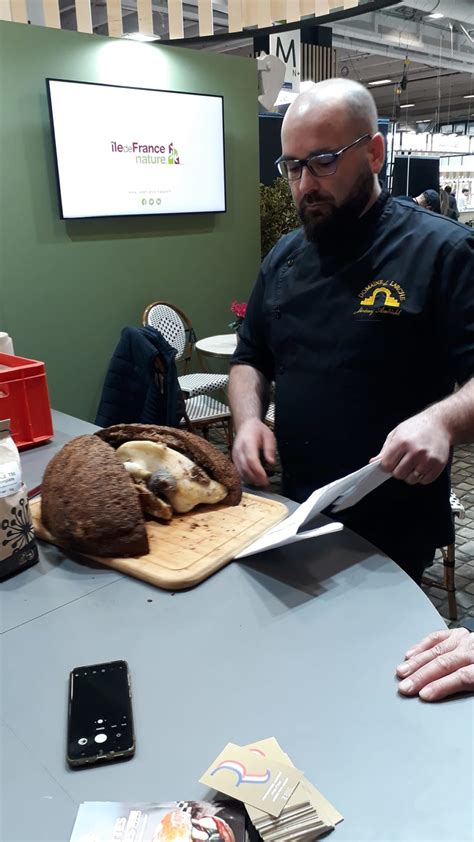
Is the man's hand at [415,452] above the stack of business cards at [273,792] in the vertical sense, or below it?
above

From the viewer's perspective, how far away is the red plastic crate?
5.75ft

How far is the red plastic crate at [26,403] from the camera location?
175cm

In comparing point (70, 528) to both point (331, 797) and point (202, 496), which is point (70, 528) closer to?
point (202, 496)

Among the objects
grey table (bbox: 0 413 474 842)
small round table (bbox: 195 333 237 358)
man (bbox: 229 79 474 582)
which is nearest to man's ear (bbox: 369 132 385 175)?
man (bbox: 229 79 474 582)

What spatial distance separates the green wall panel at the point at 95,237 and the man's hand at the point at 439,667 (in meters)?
3.33

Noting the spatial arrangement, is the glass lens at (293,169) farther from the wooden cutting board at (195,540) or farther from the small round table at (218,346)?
the small round table at (218,346)

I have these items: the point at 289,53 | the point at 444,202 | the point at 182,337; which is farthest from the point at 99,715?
the point at 289,53

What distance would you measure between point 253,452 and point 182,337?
120 inches

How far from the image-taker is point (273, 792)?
25.9 inches

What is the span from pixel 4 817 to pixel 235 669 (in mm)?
325

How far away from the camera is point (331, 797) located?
2.21 ft

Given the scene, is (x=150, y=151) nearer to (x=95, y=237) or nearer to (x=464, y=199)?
(x=95, y=237)

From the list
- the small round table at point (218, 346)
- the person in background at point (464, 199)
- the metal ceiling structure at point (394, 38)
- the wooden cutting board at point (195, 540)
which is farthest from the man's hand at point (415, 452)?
the person in background at point (464, 199)

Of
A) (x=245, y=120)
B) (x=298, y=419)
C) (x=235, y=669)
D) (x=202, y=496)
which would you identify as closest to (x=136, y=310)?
(x=245, y=120)
